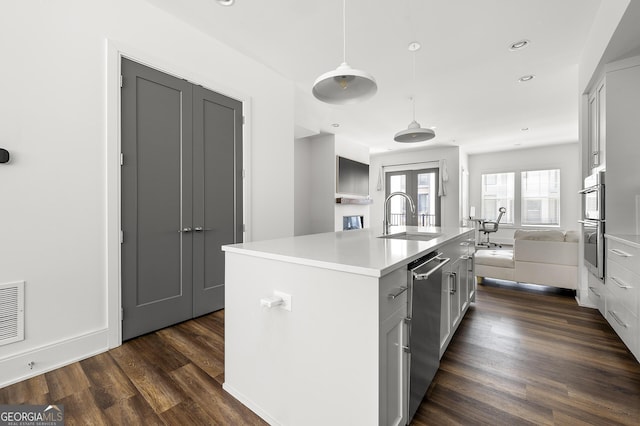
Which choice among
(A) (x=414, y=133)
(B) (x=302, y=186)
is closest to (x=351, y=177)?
(B) (x=302, y=186)

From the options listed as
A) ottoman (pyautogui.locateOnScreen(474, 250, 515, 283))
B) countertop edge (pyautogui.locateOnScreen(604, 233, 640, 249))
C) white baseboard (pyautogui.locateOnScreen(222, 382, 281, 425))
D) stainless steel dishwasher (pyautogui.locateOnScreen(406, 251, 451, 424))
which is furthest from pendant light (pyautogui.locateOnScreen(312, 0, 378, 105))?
ottoman (pyautogui.locateOnScreen(474, 250, 515, 283))

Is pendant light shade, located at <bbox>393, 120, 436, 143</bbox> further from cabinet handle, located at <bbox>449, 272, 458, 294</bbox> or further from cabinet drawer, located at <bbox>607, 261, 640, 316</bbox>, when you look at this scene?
cabinet drawer, located at <bbox>607, 261, 640, 316</bbox>

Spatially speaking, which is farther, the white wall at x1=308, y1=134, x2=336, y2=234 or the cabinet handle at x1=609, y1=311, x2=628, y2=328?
the white wall at x1=308, y1=134, x2=336, y2=234

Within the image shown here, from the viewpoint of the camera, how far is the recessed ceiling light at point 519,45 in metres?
2.98

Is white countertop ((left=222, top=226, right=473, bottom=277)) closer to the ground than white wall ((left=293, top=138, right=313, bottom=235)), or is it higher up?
closer to the ground

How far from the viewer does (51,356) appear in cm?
193

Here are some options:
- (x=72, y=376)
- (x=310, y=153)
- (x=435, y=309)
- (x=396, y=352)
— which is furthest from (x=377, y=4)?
(x=310, y=153)

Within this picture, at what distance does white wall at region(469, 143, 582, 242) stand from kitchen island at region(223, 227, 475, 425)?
828cm

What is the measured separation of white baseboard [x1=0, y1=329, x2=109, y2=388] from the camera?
69.9 inches

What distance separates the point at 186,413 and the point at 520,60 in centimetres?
457

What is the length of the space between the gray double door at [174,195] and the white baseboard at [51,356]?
21 centimetres

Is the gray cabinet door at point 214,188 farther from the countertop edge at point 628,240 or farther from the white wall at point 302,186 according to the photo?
the countertop edge at point 628,240

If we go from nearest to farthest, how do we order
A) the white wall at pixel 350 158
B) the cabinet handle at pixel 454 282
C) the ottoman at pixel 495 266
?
the cabinet handle at pixel 454 282, the ottoman at pixel 495 266, the white wall at pixel 350 158

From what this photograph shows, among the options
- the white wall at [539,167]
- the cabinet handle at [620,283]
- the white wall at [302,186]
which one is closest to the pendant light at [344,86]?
the cabinet handle at [620,283]
